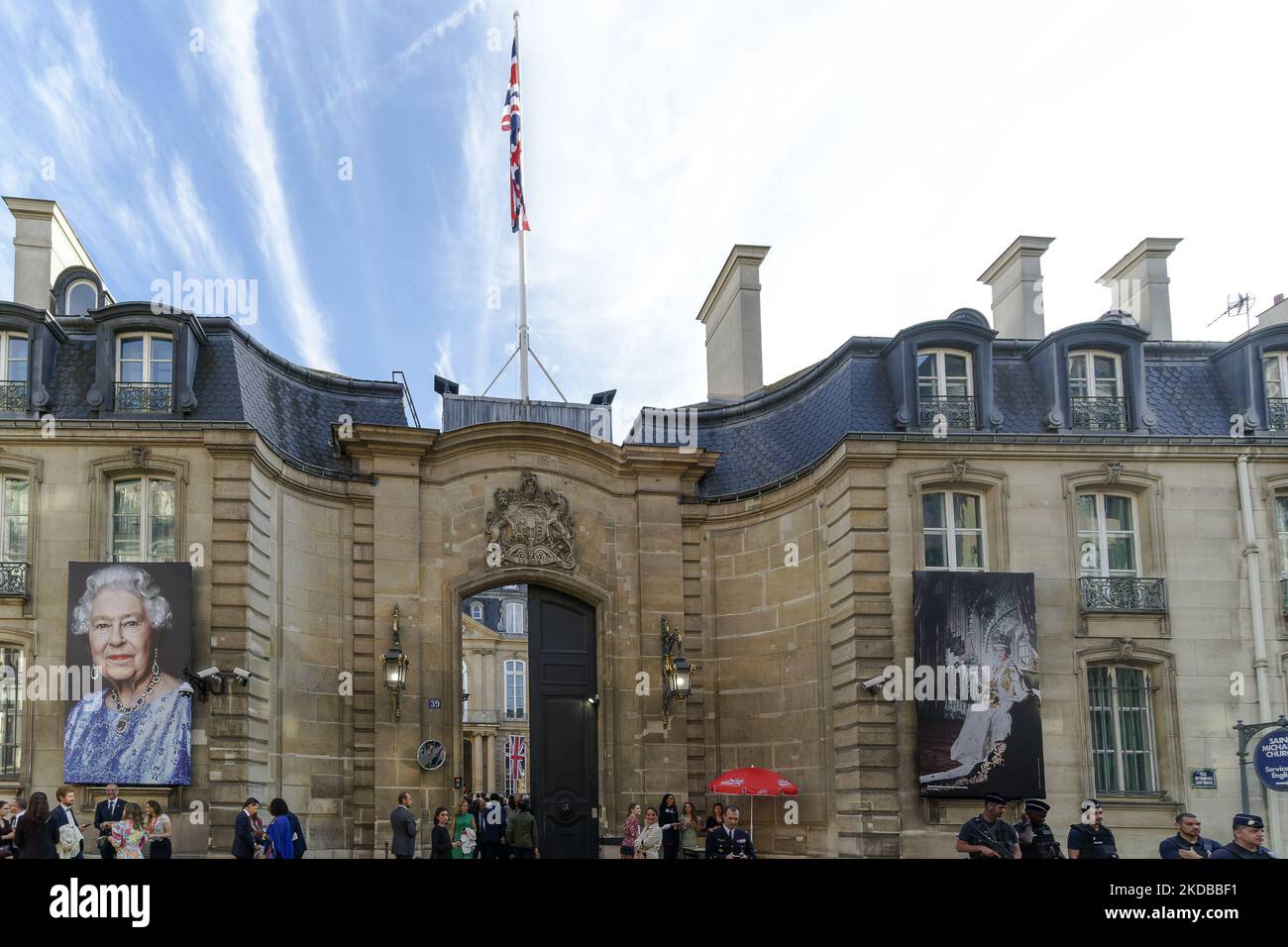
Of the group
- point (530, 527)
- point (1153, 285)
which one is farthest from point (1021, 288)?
point (530, 527)

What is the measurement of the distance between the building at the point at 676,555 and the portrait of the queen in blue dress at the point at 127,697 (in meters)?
0.41

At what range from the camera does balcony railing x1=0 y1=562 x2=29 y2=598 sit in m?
20.4

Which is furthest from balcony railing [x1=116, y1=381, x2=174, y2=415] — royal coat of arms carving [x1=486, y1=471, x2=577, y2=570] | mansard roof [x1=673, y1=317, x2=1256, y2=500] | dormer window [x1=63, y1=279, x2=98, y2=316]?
mansard roof [x1=673, y1=317, x2=1256, y2=500]

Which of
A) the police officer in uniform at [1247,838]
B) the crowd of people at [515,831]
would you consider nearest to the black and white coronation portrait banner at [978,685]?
the crowd of people at [515,831]

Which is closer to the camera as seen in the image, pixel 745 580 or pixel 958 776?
pixel 958 776

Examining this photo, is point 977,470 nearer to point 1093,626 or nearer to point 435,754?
point 1093,626

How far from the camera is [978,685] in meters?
21.3

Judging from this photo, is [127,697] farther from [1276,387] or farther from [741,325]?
[1276,387]

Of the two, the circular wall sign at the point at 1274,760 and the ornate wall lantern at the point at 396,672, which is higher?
the ornate wall lantern at the point at 396,672

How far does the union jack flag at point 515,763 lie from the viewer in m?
60.8

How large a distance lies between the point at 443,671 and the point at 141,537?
215 inches

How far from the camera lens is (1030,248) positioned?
91.6ft

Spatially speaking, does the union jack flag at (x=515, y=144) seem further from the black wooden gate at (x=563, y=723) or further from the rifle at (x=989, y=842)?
the rifle at (x=989, y=842)
